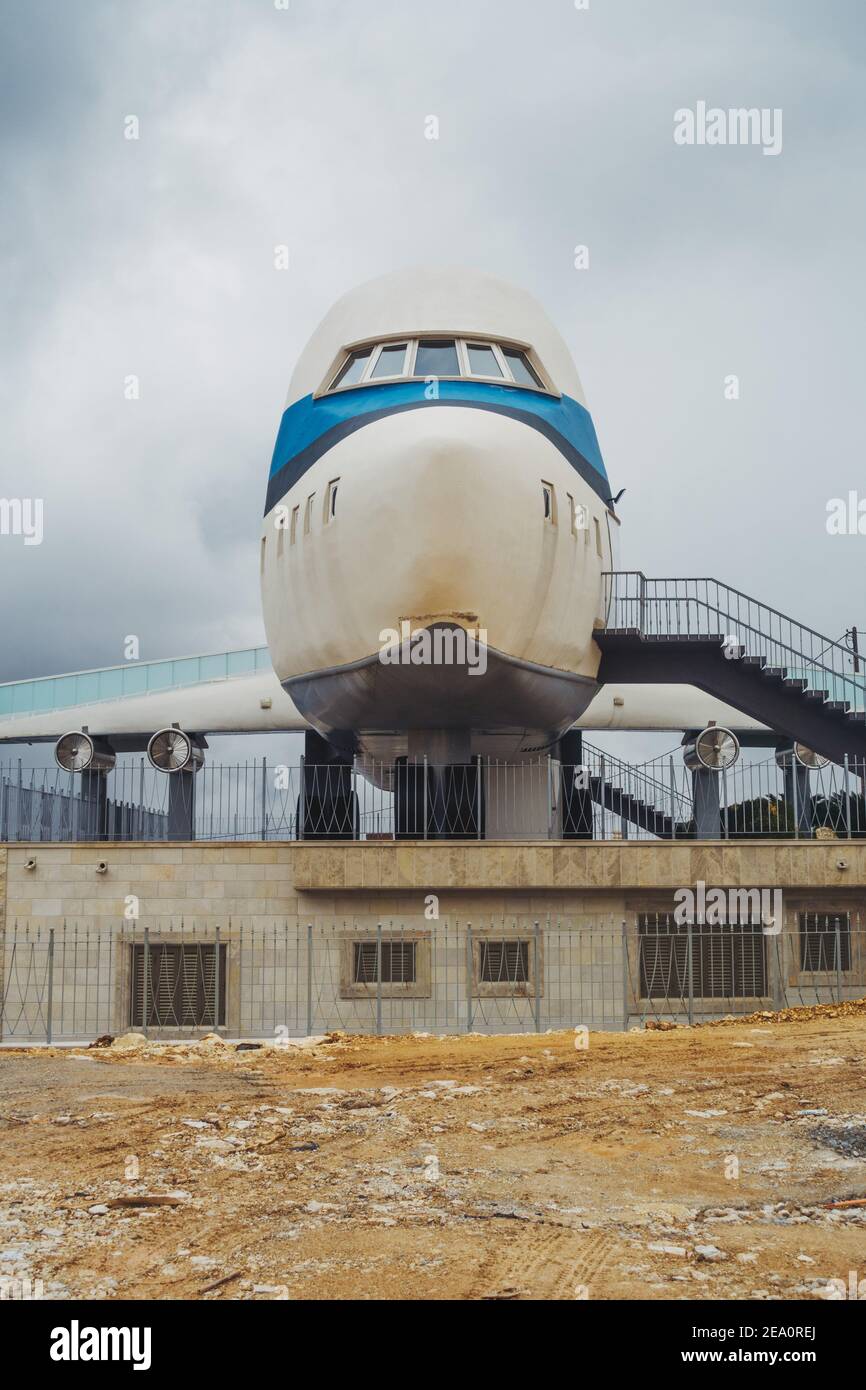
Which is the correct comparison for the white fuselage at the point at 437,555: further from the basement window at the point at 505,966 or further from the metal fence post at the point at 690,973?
the metal fence post at the point at 690,973

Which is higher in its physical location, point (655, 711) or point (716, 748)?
point (655, 711)

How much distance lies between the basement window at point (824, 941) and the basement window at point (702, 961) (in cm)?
83

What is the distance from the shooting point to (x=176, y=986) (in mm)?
23219

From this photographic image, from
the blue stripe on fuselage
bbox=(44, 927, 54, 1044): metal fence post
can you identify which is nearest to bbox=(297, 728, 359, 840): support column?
bbox=(44, 927, 54, 1044): metal fence post

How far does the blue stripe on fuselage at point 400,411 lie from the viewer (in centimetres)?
2448

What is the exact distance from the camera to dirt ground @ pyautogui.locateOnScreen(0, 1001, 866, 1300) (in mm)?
7258

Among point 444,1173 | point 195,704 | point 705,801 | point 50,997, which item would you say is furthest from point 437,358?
point 195,704

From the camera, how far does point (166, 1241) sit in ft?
26.0

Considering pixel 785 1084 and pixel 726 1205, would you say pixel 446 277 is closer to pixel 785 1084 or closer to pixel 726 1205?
pixel 785 1084

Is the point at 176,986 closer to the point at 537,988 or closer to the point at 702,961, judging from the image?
the point at 537,988

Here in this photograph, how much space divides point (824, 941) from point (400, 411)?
12.4 metres

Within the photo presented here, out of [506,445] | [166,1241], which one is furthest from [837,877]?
[166,1241]

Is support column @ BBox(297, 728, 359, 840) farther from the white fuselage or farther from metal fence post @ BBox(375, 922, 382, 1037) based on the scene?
metal fence post @ BBox(375, 922, 382, 1037)
